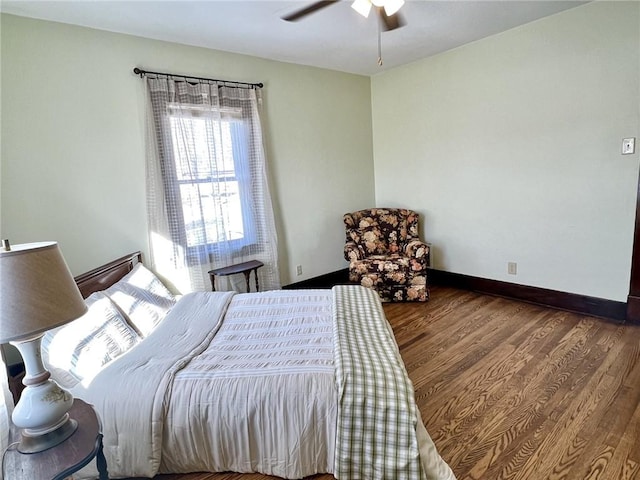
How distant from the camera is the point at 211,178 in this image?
3.29 meters

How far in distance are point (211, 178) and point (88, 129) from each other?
100 centimetres

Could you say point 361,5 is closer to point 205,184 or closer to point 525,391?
point 205,184

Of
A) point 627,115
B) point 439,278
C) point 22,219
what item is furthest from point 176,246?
point 627,115

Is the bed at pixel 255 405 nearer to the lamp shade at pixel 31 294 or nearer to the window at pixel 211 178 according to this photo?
the lamp shade at pixel 31 294

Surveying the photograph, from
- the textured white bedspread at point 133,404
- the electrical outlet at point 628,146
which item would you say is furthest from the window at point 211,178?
the electrical outlet at point 628,146

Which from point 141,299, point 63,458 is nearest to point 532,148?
point 141,299

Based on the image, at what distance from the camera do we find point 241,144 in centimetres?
348

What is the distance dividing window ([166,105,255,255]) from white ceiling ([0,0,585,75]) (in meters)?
0.65

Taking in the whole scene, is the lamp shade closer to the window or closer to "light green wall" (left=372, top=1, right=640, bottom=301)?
the window

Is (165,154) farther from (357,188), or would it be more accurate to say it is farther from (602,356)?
(602,356)

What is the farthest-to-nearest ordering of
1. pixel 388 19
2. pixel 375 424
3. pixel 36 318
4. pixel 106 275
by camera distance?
1. pixel 106 275
2. pixel 388 19
3. pixel 375 424
4. pixel 36 318

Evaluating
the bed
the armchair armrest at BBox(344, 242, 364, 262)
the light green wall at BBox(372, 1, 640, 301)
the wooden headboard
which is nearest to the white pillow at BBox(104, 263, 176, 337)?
the wooden headboard

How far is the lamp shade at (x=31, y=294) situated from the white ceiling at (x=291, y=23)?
208 cm

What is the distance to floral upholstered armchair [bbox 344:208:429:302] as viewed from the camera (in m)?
3.77
